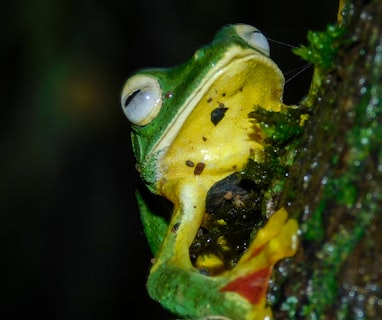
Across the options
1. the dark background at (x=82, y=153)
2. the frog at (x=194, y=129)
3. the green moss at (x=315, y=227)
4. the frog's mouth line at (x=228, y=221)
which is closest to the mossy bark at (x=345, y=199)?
the green moss at (x=315, y=227)

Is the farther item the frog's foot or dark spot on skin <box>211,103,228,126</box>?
dark spot on skin <box>211,103,228,126</box>

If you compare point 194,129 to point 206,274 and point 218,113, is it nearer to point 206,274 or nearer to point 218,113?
point 218,113

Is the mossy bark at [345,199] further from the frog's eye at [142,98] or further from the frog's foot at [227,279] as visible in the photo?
the frog's eye at [142,98]

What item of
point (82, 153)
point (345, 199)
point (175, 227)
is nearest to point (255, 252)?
point (345, 199)

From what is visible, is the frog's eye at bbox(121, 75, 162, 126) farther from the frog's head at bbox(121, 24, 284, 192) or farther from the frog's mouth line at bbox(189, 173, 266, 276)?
the frog's mouth line at bbox(189, 173, 266, 276)

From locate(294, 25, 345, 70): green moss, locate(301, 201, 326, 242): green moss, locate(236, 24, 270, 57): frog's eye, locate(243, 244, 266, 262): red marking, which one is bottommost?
locate(243, 244, 266, 262): red marking

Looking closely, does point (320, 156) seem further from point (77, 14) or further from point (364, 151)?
point (77, 14)

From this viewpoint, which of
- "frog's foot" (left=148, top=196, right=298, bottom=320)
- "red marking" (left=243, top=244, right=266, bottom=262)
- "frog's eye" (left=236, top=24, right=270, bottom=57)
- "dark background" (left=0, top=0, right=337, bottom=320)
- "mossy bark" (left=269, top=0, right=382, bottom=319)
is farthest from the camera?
"dark background" (left=0, top=0, right=337, bottom=320)

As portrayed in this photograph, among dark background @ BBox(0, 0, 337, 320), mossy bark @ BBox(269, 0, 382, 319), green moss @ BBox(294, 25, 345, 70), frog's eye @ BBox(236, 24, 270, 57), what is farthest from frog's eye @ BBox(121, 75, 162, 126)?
Result: dark background @ BBox(0, 0, 337, 320)

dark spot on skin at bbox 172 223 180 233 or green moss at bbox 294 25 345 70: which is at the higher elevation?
green moss at bbox 294 25 345 70
